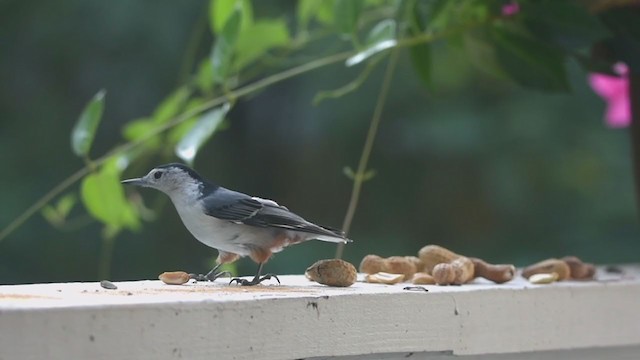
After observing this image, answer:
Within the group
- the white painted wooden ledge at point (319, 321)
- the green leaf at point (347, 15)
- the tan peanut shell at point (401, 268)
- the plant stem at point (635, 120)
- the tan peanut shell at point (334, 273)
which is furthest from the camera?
the plant stem at point (635, 120)

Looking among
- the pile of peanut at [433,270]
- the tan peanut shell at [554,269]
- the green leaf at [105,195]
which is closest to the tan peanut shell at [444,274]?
the pile of peanut at [433,270]

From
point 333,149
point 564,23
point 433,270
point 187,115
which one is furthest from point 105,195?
point 333,149

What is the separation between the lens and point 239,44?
1.20 metres

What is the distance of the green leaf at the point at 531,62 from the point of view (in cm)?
107

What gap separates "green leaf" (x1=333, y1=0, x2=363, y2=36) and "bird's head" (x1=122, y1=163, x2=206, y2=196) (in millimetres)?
221

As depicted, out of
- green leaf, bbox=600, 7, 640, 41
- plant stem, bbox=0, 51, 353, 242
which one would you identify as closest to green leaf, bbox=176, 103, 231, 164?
plant stem, bbox=0, 51, 353, 242

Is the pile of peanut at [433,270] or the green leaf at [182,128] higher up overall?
the green leaf at [182,128]

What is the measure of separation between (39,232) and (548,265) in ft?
5.32

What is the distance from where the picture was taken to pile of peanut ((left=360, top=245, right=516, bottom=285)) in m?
0.91

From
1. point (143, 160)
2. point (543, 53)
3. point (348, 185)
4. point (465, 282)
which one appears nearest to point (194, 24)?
point (348, 185)

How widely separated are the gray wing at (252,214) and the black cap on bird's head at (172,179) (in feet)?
0.10

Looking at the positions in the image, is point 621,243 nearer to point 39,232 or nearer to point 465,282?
point 39,232

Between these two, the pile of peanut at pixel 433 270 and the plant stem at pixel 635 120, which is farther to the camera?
the plant stem at pixel 635 120

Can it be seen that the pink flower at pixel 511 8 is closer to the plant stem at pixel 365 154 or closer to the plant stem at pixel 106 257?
the plant stem at pixel 365 154
